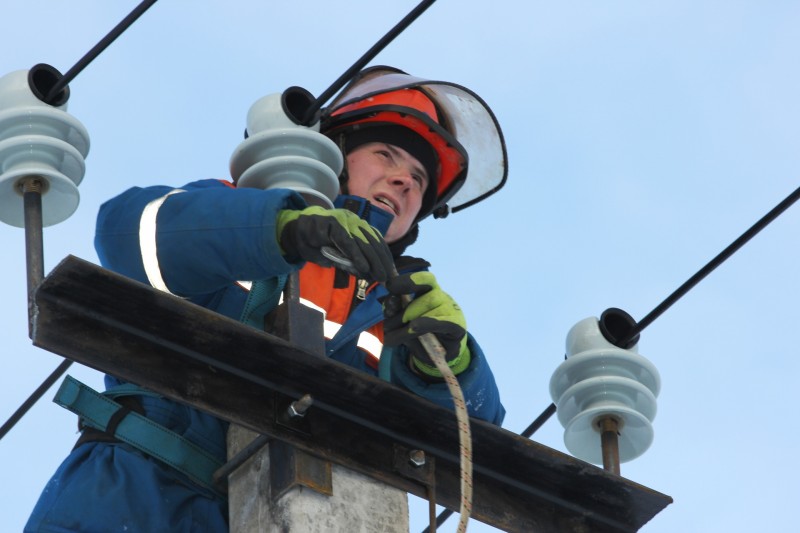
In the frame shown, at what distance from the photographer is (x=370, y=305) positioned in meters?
6.12

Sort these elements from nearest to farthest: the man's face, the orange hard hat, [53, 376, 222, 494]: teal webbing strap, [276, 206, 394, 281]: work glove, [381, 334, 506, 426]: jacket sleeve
→ 1. [276, 206, 394, 281]: work glove
2. [53, 376, 222, 494]: teal webbing strap
3. [381, 334, 506, 426]: jacket sleeve
4. the man's face
5. the orange hard hat

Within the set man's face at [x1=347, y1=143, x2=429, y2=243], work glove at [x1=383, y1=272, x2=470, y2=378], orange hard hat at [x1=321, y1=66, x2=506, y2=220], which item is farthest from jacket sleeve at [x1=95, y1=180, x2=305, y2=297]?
orange hard hat at [x1=321, y1=66, x2=506, y2=220]

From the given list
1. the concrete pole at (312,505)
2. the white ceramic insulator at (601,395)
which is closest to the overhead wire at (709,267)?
the white ceramic insulator at (601,395)

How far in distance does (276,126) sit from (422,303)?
0.70 meters

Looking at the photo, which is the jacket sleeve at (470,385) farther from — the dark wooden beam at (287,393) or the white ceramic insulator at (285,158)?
the white ceramic insulator at (285,158)

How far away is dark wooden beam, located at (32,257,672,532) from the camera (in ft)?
16.7

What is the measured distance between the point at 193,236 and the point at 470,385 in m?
1.16

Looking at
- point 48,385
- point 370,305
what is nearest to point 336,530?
point 370,305

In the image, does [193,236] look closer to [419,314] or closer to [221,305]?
[221,305]

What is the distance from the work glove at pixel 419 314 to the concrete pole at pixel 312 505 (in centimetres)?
47

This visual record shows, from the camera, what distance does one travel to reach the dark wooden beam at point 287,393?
5086mm

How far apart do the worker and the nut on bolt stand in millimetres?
324

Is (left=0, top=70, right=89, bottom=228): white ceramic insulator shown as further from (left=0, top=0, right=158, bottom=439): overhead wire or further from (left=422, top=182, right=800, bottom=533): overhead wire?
(left=422, top=182, right=800, bottom=533): overhead wire

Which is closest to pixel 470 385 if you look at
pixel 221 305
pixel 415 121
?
pixel 221 305
